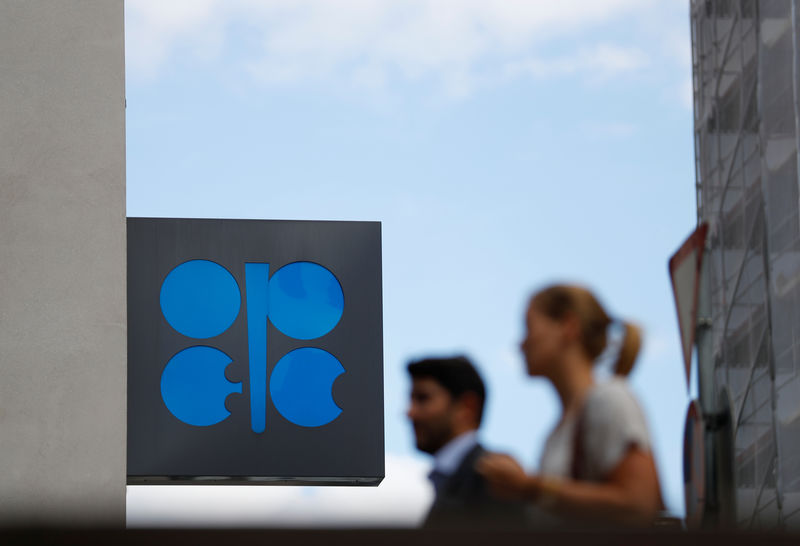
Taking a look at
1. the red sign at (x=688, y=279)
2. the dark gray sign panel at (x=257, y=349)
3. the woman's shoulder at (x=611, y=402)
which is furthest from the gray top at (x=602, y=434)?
the dark gray sign panel at (x=257, y=349)

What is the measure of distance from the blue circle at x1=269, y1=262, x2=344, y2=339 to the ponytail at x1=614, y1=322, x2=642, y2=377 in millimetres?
19000

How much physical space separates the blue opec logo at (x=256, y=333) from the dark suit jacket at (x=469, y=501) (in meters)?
18.6

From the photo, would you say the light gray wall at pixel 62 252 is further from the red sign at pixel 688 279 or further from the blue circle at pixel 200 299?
the red sign at pixel 688 279

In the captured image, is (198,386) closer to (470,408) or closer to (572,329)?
(470,408)

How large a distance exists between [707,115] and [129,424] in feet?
49.4

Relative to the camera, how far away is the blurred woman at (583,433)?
2.79 m

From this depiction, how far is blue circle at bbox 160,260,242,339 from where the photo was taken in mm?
22156

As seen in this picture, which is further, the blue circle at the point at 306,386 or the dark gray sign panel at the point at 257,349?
the blue circle at the point at 306,386

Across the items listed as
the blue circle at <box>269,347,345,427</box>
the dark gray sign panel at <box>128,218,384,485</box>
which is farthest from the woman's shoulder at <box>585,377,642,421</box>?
the blue circle at <box>269,347,345,427</box>

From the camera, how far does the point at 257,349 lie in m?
22.2

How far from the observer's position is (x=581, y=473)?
2891 millimetres

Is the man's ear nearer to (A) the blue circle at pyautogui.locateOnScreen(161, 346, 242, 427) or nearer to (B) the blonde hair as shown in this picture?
(B) the blonde hair

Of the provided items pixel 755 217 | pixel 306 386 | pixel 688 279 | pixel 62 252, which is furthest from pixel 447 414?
pixel 755 217

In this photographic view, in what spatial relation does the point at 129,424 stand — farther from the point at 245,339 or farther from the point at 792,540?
the point at 792,540
